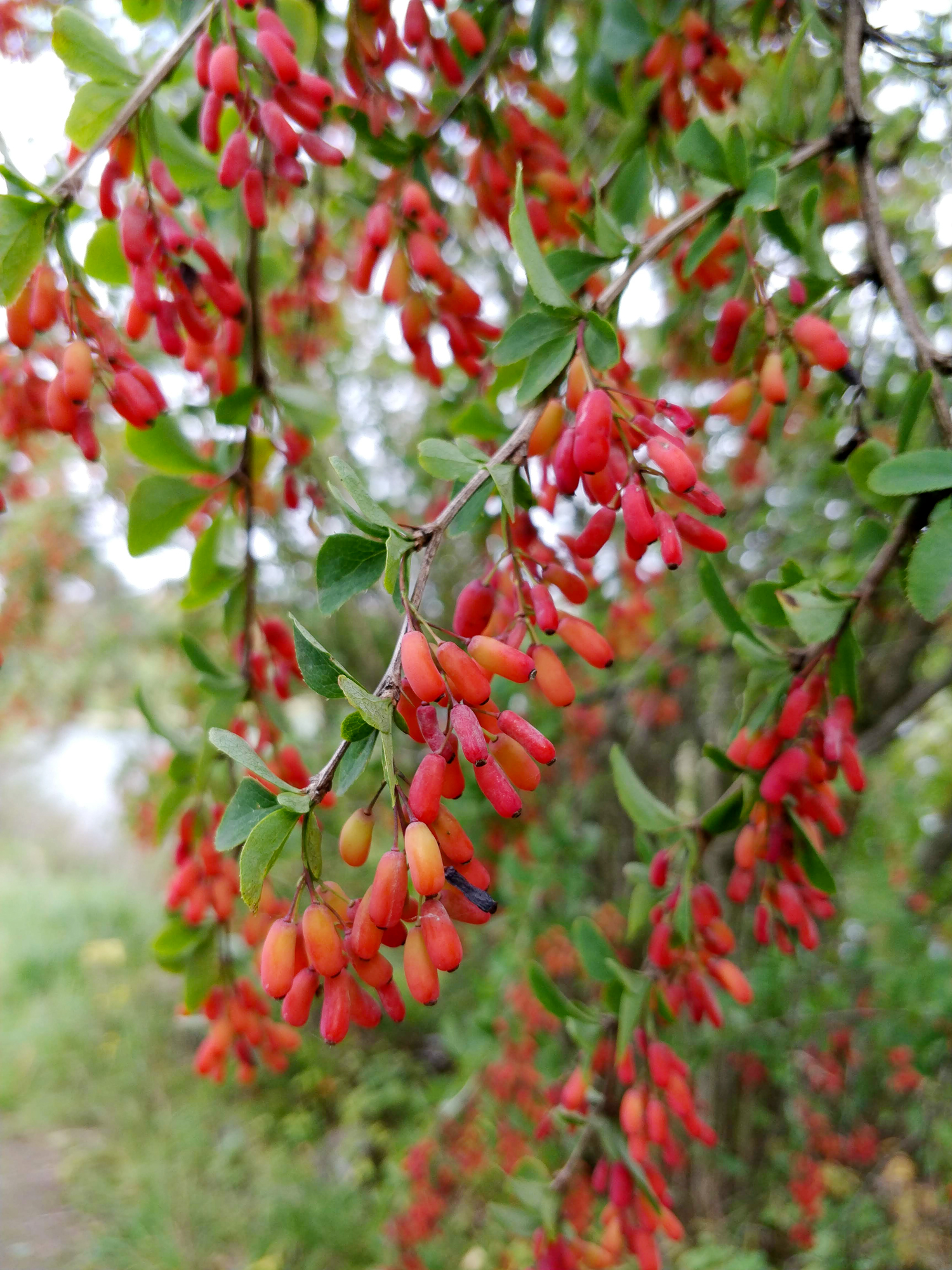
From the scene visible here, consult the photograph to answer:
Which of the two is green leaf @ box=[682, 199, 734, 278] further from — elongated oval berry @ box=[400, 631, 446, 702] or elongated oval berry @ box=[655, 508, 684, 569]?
elongated oval berry @ box=[400, 631, 446, 702]

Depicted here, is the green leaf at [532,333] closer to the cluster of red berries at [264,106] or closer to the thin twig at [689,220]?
the thin twig at [689,220]

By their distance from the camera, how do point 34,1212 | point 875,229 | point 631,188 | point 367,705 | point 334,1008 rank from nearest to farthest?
point 367,705
point 334,1008
point 875,229
point 631,188
point 34,1212

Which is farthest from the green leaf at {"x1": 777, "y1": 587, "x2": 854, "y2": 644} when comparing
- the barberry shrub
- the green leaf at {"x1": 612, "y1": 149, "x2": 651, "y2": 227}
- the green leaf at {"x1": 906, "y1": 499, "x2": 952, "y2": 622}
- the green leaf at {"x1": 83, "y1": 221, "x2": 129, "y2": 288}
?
the green leaf at {"x1": 83, "y1": 221, "x2": 129, "y2": 288}

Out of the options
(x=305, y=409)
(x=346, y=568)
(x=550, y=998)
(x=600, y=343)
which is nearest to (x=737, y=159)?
(x=600, y=343)

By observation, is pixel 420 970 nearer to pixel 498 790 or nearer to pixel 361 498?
pixel 498 790

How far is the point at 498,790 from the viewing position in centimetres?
62

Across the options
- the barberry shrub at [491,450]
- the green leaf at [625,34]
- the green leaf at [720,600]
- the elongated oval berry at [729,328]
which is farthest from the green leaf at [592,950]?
the green leaf at [625,34]

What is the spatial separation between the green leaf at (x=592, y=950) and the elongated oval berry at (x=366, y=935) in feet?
1.86

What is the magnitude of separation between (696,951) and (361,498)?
2.72 feet

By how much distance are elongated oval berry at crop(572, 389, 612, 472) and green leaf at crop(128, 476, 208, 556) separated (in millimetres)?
624

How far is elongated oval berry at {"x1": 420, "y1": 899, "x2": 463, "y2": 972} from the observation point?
599mm

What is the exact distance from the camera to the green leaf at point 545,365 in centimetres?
77

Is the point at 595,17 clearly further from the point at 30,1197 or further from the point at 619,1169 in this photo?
the point at 30,1197

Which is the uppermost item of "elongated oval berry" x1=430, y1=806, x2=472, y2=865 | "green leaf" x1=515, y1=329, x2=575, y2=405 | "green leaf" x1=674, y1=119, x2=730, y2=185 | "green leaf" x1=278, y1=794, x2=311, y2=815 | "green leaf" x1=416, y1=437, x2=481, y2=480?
"green leaf" x1=674, y1=119, x2=730, y2=185
